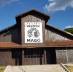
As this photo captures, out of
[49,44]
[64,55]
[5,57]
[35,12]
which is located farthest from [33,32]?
[64,55]

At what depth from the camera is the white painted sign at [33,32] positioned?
37.6 meters

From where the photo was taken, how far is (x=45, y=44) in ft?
123

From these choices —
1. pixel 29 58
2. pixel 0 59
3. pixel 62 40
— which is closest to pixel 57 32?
pixel 62 40

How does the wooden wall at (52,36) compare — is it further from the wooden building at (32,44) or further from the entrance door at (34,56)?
the entrance door at (34,56)

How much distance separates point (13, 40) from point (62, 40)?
7.93 meters

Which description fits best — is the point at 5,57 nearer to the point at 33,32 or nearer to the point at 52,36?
the point at 33,32

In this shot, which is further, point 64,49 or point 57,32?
point 57,32

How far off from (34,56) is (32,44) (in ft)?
6.17

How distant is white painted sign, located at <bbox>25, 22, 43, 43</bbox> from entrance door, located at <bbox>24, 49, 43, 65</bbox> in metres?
1.54

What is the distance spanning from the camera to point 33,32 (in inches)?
1492

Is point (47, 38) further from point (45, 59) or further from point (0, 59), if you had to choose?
point (0, 59)

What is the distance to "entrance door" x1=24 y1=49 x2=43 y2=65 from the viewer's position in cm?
3738

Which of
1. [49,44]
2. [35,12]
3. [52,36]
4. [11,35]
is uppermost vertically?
[35,12]

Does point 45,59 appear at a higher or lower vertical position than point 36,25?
lower
